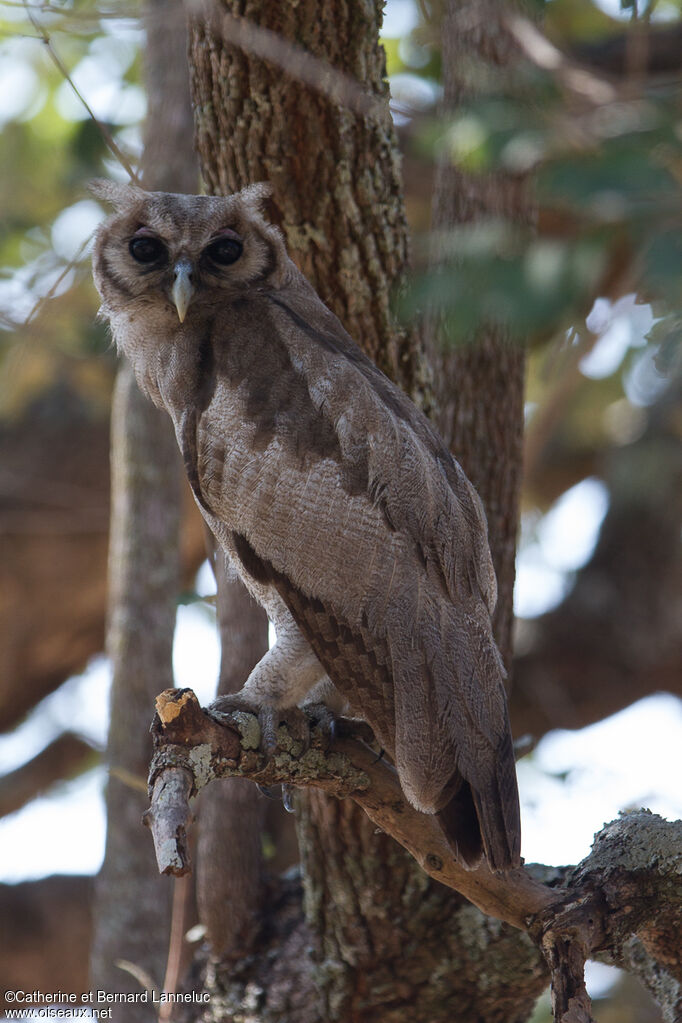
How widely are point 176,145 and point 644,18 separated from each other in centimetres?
205

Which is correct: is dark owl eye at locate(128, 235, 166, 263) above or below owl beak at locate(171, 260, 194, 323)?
above

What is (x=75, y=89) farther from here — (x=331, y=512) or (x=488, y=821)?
(x=488, y=821)

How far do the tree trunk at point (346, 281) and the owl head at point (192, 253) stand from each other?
163mm

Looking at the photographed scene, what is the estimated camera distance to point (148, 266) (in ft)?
11.9

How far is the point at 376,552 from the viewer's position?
10.1 feet

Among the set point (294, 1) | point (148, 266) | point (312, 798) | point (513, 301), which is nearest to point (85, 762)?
point (312, 798)

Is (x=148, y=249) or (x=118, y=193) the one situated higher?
(x=118, y=193)

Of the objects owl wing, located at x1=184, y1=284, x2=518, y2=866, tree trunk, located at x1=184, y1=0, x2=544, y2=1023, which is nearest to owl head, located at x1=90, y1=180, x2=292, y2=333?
tree trunk, located at x1=184, y1=0, x2=544, y2=1023

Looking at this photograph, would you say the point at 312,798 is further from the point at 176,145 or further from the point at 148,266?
the point at 176,145

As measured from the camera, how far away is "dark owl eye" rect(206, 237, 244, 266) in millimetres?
3533

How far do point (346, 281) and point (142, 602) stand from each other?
1867mm

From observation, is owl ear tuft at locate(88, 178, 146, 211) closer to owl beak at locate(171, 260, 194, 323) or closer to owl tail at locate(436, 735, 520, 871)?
owl beak at locate(171, 260, 194, 323)

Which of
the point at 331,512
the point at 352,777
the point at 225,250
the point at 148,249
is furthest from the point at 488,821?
the point at 148,249

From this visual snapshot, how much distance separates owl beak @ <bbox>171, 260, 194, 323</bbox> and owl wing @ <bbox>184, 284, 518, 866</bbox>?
223 mm
